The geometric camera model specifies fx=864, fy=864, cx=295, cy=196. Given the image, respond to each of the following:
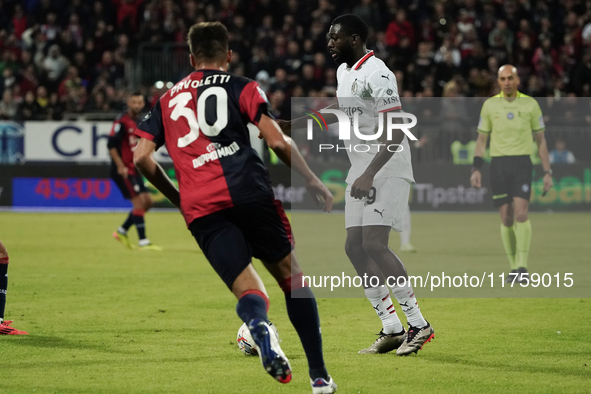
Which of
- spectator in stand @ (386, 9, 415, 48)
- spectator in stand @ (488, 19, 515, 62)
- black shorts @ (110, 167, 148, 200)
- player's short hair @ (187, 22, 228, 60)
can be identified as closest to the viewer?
player's short hair @ (187, 22, 228, 60)

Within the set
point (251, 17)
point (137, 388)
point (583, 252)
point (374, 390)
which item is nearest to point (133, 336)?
point (137, 388)

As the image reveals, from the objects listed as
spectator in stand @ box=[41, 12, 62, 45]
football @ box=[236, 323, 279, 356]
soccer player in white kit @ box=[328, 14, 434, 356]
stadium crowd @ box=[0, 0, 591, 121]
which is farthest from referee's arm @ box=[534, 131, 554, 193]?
spectator in stand @ box=[41, 12, 62, 45]

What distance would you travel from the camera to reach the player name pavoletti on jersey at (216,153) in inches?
169

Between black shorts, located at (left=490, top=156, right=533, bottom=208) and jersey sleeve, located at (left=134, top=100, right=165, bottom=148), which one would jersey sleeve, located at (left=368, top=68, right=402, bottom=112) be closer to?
jersey sleeve, located at (left=134, top=100, right=165, bottom=148)

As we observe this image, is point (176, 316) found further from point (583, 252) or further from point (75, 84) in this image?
point (75, 84)

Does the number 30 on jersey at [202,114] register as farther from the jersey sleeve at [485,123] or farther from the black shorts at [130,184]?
the black shorts at [130,184]

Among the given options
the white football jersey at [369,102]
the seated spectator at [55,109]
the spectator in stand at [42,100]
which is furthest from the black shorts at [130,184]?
the spectator in stand at [42,100]

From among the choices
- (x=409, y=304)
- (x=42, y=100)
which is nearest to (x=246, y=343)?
(x=409, y=304)

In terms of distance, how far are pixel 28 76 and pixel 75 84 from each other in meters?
1.64

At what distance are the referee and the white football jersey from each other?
3.72 m

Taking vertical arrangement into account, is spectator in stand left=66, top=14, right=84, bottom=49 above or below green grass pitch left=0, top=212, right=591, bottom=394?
above

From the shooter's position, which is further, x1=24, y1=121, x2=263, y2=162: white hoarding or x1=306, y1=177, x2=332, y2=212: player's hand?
x1=24, y1=121, x2=263, y2=162: white hoarding

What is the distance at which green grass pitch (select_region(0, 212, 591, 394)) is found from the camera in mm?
5012

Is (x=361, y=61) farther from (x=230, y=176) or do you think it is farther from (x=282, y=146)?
(x=230, y=176)
